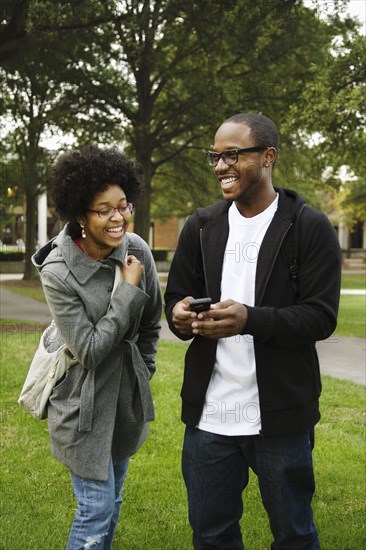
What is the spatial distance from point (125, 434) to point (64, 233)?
2.96 feet

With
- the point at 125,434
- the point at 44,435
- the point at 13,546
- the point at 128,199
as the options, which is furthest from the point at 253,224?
the point at 44,435

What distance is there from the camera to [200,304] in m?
2.37

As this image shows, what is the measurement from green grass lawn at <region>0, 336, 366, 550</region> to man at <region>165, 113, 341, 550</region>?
4.33ft

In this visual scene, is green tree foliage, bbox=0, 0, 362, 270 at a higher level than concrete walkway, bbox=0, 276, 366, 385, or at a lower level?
higher

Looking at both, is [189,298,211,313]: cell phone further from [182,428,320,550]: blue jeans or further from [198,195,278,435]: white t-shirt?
[182,428,320,550]: blue jeans

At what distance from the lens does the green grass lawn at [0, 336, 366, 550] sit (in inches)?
151

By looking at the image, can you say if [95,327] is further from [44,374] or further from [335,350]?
[335,350]

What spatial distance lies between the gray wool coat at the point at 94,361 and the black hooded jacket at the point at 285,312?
220 millimetres

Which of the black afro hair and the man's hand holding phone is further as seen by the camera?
the black afro hair

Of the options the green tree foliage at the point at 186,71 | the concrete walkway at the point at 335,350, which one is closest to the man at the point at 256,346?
the concrete walkway at the point at 335,350

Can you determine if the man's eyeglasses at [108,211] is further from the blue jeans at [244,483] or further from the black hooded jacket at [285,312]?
the blue jeans at [244,483]

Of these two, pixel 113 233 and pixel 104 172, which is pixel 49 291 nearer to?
pixel 113 233

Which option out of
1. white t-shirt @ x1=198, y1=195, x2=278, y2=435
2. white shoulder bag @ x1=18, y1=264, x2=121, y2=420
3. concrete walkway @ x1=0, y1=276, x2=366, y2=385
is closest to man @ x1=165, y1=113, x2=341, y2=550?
white t-shirt @ x1=198, y1=195, x2=278, y2=435

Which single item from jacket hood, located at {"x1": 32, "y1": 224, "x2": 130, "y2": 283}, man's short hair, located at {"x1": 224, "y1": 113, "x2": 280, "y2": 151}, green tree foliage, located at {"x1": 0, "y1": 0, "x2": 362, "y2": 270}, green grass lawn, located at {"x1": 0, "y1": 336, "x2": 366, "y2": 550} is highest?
green tree foliage, located at {"x1": 0, "y1": 0, "x2": 362, "y2": 270}
